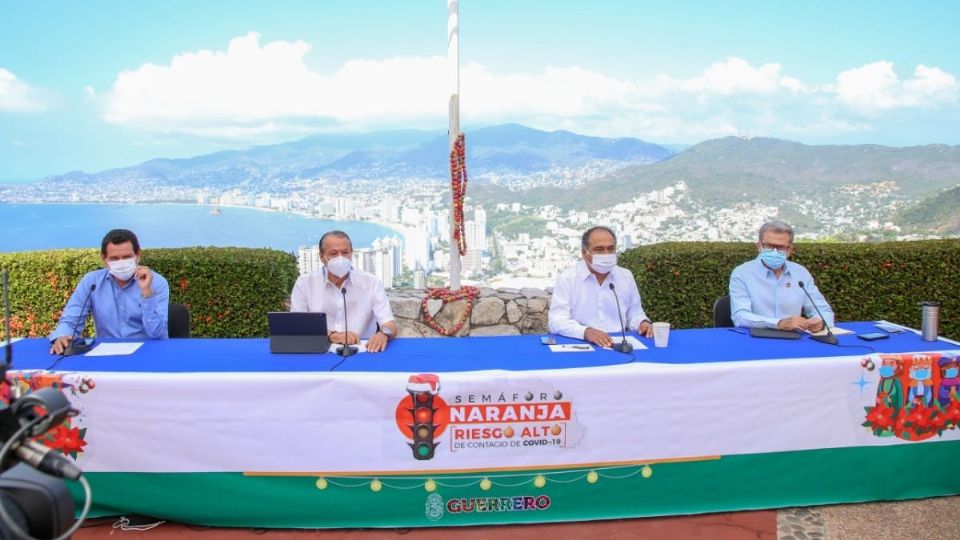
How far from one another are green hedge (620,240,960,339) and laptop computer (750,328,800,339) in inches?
74.4

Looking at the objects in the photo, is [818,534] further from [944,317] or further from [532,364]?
[944,317]

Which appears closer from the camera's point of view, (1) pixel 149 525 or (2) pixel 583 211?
(1) pixel 149 525

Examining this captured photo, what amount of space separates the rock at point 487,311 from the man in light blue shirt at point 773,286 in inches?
97.5

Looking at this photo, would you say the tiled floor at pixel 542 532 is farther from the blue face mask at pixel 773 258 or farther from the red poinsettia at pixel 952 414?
the blue face mask at pixel 773 258

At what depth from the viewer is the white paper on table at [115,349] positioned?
3.39 m

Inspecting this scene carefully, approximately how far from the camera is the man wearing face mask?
3.74m

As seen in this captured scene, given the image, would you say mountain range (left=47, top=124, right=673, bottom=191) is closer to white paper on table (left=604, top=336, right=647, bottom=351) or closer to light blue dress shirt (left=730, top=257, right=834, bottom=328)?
light blue dress shirt (left=730, top=257, right=834, bottom=328)

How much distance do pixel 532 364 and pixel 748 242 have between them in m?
3.61

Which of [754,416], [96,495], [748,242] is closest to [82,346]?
[96,495]

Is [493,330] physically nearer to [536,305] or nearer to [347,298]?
[536,305]

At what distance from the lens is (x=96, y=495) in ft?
10.0

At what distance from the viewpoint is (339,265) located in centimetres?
380

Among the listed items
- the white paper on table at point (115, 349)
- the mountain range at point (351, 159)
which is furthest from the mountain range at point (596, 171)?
the white paper on table at point (115, 349)

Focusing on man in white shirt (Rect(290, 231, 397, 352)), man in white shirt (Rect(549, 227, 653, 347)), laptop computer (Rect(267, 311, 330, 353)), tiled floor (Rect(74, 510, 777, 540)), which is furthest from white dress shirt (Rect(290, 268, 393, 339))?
tiled floor (Rect(74, 510, 777, 540))
